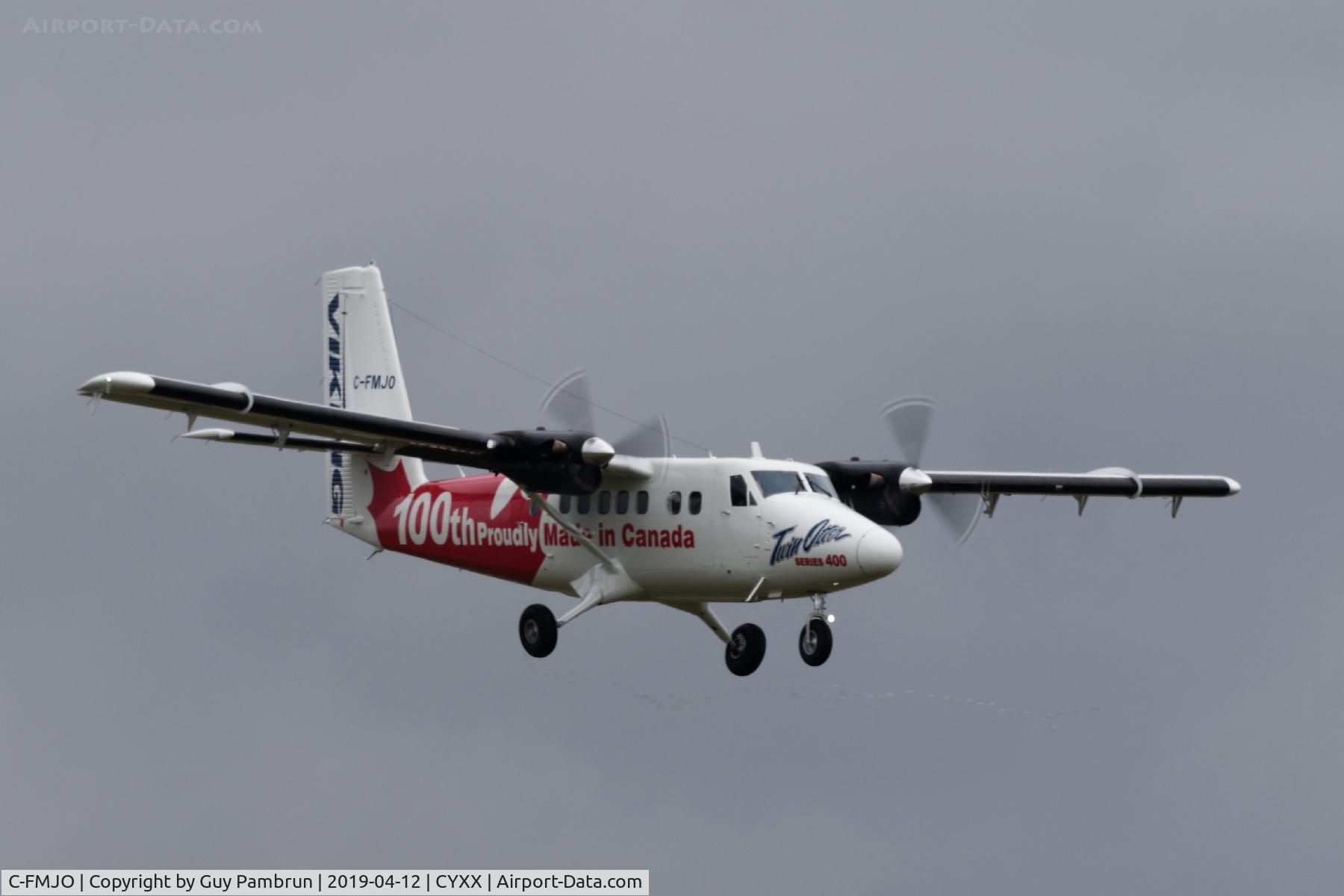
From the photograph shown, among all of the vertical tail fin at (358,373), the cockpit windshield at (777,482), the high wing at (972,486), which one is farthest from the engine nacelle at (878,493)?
the vertical tail fin at (358,373)

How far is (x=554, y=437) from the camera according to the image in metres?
29.8

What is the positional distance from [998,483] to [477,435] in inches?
332

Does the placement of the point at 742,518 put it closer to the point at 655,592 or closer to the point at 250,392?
the point at 655,592

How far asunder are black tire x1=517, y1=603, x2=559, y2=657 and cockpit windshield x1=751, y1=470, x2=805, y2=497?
12.4ft

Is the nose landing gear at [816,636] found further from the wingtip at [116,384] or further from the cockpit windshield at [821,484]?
the wingtip at [116,384]

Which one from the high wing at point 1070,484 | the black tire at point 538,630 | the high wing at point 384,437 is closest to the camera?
the high wing at point 384,437

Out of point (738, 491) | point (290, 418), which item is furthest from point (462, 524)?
point (290, 418)

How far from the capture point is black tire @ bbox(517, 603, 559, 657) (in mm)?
31562

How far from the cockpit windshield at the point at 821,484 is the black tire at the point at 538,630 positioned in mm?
4234

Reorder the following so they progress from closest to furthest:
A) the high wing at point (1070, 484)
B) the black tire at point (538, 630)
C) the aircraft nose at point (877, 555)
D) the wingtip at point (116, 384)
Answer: the wingtip at point (116, 384) → the aircraft nose at point (877, 555) → the black tire at point (538, 630) → the high wing at point (1070, 484)

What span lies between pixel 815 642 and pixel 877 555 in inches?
63.7

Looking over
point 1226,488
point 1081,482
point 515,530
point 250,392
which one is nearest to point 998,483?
point 1081,482

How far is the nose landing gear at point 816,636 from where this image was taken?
97.3 feet

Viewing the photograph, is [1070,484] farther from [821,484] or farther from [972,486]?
[821,484]
